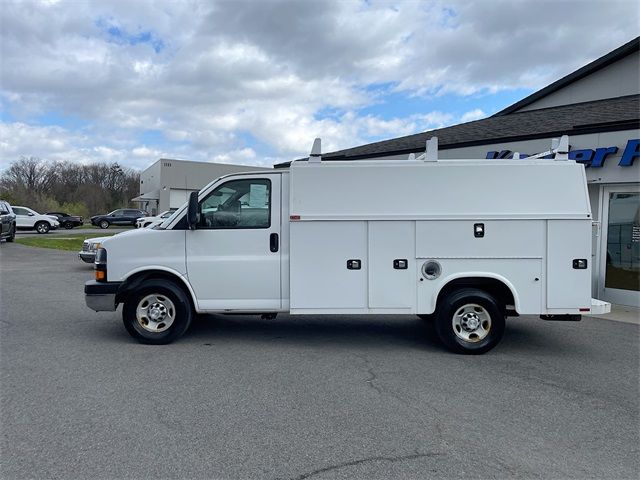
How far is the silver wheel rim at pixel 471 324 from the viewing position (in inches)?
240

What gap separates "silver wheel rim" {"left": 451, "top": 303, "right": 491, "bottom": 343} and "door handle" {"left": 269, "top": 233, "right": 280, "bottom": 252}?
241 cm

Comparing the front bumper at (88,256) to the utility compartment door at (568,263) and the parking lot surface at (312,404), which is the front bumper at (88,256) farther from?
the utility compartment door at (568,263)

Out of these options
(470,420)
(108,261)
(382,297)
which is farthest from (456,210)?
(108,261)

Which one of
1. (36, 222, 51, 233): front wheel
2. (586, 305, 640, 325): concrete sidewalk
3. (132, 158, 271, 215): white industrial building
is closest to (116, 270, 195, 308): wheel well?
(586, 305, 640, 325): concrete sidewalk

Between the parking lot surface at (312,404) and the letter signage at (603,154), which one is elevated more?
the letter signage at (603,154)

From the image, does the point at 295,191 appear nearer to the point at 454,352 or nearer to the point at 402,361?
the point at 402,361

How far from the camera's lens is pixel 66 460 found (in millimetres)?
3383

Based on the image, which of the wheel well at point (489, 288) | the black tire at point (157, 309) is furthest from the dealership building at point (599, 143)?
the black tire at point (157, 309)

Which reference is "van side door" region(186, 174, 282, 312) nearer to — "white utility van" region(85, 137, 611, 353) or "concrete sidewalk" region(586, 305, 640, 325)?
"white utility van" region(85, 137, 611, 353)

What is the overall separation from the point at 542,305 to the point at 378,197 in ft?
8.02

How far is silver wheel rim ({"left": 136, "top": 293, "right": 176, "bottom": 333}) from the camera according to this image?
630 cm

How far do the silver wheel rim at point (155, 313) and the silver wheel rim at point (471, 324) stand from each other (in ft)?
11.9

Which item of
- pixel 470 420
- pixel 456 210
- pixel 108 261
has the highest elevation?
pixel 456 210

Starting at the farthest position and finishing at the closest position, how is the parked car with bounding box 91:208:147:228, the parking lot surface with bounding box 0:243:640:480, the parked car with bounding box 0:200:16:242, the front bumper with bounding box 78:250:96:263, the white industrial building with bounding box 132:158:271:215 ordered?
1. the white industrial building with bounding box 132:158:271:215
2. the parked car with bounding box 91:208:147:228
3. the parked car with bounding box 0:200:16:242
4. the front bumper with bounding box 78:250:96:263
5. the parking lot surface with bounding box 0:243:640:480
